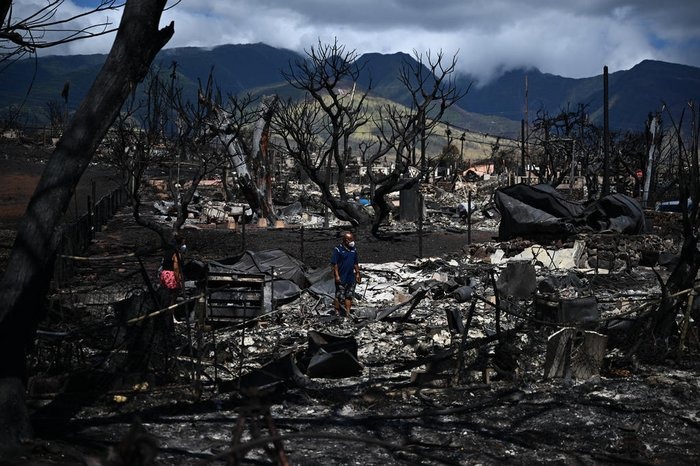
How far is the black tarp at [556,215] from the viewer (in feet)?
56.5

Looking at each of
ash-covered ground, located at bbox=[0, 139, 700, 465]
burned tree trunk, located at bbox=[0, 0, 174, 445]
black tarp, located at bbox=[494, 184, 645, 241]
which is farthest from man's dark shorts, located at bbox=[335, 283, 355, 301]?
black tarp, located at bbox=[494, 184, 645, 241]

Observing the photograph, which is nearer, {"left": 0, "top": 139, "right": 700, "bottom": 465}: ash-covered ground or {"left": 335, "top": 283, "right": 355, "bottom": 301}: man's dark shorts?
{"left": 0, "top": 139, "right": 700, "bottom": 465}: ash-covered ground

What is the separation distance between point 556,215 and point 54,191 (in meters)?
14.4

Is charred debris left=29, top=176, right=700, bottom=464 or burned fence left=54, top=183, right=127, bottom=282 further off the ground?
burned fence left=54, top=183, right=127, bottom=282

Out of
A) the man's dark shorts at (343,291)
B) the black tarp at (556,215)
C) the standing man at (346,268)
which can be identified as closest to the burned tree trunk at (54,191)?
the standing man at (346,268)

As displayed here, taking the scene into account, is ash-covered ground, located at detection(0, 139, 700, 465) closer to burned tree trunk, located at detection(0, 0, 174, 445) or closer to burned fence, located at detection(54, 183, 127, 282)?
burned tree trunk, located at detection(0, 0, 174, 445)

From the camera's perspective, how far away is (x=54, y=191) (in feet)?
16.4

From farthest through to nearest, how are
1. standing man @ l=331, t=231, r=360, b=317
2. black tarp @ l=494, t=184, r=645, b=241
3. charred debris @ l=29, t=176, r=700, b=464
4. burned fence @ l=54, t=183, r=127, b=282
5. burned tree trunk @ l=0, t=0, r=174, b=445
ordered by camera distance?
black tarp @ l=494, t=184, r=645, b=241 → standing man @ l=331, t=231, r=360, b=317 → burned fence @ l=54, t=183, r=127, b=282 → charred debris @ l=29, t=176, r=700, b=464 → burned tree trunk @ l=0, t=0, r=174, b=445

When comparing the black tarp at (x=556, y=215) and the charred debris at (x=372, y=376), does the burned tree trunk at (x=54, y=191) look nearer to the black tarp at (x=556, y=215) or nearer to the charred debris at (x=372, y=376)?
the charred debris at (x=372, y=376)

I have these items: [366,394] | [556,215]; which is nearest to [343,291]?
[366,394]

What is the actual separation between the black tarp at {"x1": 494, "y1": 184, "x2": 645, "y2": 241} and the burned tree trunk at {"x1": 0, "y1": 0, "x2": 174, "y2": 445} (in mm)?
13326

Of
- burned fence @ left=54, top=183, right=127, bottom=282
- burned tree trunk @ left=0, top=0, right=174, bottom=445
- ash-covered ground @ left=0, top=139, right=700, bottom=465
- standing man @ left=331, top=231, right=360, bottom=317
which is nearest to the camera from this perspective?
burned tree trunk @ left=0, top=0, right=174, bottom=445

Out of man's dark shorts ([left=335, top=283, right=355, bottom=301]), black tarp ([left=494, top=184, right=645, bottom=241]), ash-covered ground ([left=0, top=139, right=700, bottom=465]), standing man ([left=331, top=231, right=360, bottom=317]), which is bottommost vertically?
ash-covered ground ([left=0, top=139, right=700, bottom=465])

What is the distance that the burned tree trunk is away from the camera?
194 inches
